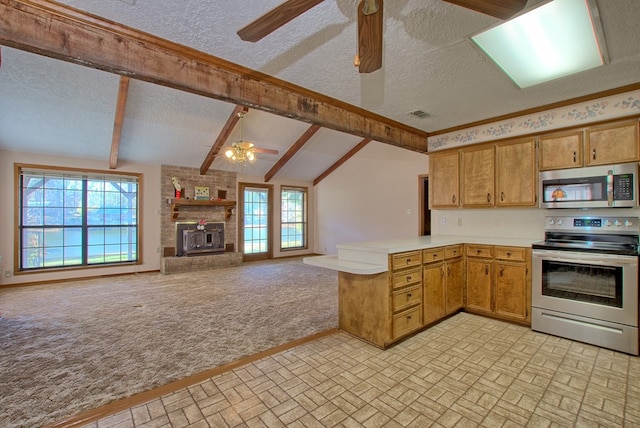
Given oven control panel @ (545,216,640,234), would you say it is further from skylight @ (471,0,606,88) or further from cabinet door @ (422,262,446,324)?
skylight @ (471,0,606,88)

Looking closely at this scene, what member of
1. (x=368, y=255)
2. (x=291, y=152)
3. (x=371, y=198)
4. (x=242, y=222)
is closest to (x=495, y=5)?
(x=368, y=255)

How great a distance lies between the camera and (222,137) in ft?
19.3

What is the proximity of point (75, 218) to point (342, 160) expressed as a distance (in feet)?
20.9

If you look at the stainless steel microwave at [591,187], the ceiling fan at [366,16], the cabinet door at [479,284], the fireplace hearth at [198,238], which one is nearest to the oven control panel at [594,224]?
the stainless steel microwave at [591,187]

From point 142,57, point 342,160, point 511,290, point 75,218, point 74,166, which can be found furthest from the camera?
point 342,160

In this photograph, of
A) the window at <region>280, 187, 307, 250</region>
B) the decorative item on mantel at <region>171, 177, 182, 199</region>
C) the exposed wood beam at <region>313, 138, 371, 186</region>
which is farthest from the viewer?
the window at <region>280, 187, 307, 250</region>

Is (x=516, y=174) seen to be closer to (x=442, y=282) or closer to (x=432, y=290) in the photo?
→ (x=442, y=282)

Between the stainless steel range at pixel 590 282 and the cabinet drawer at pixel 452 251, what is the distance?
0.75 metres

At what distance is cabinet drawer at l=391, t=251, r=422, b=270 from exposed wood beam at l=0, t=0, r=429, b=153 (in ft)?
5.22

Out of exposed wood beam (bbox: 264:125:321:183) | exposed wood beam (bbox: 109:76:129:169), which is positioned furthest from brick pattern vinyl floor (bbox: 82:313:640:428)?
exposed wood beam (bbox: 264:125:321:183)

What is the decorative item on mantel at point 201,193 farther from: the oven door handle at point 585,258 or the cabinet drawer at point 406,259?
the oven door handle at point 585,258

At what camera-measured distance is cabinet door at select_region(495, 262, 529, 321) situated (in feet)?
10.7

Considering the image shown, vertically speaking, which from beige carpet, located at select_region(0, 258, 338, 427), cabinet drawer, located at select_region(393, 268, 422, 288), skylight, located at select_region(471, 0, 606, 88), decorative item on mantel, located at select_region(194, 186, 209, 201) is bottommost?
beige carpet, located at select_region(0, 258, 338, 427)

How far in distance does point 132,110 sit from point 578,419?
6.33m
